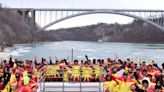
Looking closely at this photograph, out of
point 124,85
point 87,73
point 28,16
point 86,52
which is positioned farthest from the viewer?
point 28,16

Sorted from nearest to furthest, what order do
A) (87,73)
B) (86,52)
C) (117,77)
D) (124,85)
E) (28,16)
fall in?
(124,85) → (117,77) → (87,73) → (86,52) → (28,16)

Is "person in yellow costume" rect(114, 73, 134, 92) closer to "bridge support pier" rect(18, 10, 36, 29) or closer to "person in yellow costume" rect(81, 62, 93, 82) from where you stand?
"person in yellow costume" rect(81, 62, 93, 82)

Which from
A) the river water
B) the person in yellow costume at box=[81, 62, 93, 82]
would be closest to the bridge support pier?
the river water

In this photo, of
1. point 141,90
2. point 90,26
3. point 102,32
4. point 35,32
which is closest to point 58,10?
point 35,32

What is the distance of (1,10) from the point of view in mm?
89000

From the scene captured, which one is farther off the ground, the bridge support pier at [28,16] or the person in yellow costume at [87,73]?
the bridge support pier at [28,16]

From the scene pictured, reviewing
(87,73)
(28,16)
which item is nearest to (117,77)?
(87,73)

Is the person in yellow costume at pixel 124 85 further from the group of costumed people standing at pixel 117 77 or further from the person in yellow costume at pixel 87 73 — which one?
the person in yellow costume at pixel 87 73

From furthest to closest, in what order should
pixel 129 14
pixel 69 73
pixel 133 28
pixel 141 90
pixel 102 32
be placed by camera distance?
pixel 102 32 → pixel 133 28 → pixel 129 14 → pixel 69 73 → pixel 141 90

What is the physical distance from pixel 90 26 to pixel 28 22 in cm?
8650

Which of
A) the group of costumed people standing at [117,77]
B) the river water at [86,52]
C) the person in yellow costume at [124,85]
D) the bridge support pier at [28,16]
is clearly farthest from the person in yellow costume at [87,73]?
the bridge support pier at [28,16]

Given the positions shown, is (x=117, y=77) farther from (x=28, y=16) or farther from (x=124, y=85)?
(x=28, y=16)

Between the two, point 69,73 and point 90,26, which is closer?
point 69,73

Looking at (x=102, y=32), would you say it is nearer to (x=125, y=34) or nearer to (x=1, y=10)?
(x=125, y=34)
